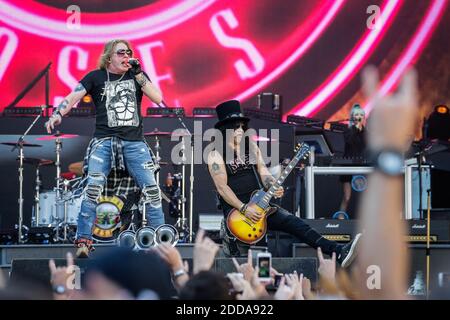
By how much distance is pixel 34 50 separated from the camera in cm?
1370

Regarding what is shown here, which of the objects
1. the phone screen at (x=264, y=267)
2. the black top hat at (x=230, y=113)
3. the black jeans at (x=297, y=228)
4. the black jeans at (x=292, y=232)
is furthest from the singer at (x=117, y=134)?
the phone screen at (x=264, y=267)

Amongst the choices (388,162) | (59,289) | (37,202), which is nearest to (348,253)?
(59,289)

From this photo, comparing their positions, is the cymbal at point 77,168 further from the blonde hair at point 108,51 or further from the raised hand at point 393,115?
the raised hand at point 393,115

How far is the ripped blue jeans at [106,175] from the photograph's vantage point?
23.5ft

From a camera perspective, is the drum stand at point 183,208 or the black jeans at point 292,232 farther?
the drum stand at point 183,208

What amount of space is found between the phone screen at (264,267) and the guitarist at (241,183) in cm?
270

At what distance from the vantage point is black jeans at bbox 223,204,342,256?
24.8ft

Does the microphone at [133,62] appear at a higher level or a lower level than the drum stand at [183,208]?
higher

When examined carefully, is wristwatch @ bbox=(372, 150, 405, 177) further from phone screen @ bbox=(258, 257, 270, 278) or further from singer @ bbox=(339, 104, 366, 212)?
singer @ bbox=(339, 104, 366, 212)

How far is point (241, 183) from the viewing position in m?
7.77

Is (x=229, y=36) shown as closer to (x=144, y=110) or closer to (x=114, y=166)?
(x=144, y=110)

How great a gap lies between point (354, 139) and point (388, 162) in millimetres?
9596

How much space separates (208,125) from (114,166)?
535cm

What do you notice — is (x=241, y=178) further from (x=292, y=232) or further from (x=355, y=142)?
(x=355, y=142)
